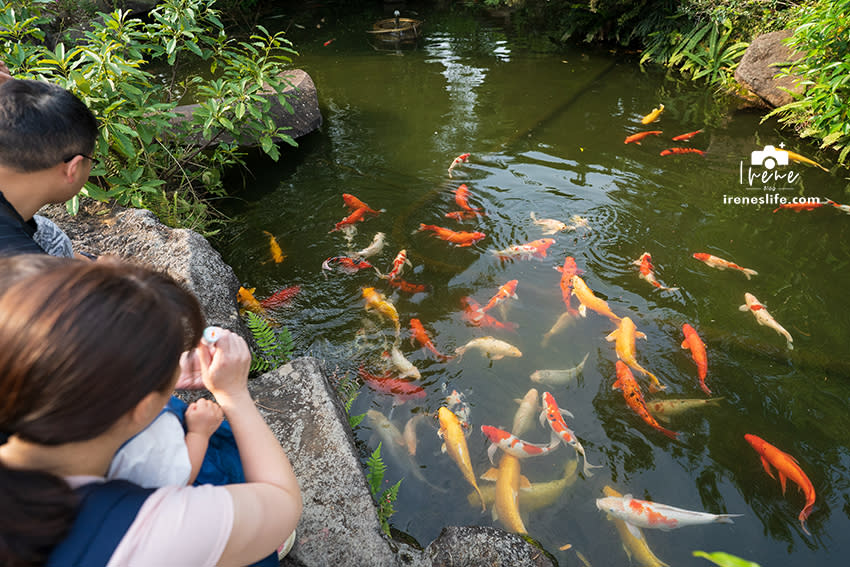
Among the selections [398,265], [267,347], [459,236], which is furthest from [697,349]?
[267,347]

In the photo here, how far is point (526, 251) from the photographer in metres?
5.49

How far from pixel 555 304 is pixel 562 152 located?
341 cm

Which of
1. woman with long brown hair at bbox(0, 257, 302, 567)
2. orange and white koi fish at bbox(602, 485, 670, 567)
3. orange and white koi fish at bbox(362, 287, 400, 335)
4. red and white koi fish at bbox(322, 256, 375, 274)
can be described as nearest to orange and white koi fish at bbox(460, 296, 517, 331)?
orange and white koi fish at bbox(362, 287, 400, 335)

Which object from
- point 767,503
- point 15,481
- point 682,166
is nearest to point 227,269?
point 15,481

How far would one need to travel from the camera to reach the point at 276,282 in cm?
531

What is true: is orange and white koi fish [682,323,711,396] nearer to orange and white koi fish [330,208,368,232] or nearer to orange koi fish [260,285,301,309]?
orange koi fish [260,285,301,309]

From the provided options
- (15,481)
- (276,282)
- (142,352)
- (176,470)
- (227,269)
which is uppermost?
(142,352)

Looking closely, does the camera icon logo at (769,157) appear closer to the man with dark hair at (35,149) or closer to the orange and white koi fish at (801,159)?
the orange and white koi fish at (801,159)

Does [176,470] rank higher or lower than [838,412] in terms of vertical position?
higher

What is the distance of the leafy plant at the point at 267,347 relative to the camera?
3.93 m

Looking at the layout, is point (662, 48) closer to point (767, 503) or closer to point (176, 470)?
point (767, 503)

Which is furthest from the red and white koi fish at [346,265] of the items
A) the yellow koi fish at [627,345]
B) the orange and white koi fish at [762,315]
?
the orange and white koi fish at [762,315]

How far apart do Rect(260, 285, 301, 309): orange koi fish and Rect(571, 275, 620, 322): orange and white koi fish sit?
2.63m

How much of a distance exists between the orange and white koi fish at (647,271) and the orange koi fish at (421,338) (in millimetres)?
2137
